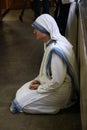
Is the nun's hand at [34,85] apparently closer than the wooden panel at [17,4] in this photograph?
Yes

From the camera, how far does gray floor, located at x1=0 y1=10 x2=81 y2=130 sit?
258 cm

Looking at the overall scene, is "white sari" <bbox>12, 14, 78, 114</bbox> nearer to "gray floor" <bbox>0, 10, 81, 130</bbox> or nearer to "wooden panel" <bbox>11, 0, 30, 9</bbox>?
"gray floor" <bbox>0, 10, 81, 130</bbox>

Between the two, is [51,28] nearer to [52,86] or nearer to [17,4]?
[52,86]

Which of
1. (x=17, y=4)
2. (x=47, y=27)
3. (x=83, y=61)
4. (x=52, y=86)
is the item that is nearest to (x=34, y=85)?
(x=52, y=86)

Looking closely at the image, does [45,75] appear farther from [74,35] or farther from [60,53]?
[74,35]

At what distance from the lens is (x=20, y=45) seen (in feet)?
16.0

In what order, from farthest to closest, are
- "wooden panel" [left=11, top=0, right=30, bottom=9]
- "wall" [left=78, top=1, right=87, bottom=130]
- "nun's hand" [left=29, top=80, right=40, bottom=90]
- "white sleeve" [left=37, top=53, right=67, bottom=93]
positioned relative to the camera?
"wooden panel" [left=11, top=0, right=30, bottom=9], "nun's hand" [left=29, top=80, right=40, bottom=90], "white sleeve" [left=37, top=53, right=67, bottom=93], "wall" [left=78, top=1, right=87, bottom=130]

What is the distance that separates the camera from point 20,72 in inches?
146

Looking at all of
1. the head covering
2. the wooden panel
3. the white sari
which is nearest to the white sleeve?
the white sari

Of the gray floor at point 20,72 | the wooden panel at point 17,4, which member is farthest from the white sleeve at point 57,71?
the wooden panel at point 17,4

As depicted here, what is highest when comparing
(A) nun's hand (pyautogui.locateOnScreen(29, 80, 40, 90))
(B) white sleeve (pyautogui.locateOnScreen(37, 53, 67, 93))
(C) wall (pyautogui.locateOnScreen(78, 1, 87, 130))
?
(C) wall (pyautogui.locateOnScreen(78, 1, 87, 130))

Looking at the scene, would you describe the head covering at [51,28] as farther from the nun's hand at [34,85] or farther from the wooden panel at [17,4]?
the wooden panel at [17,4]

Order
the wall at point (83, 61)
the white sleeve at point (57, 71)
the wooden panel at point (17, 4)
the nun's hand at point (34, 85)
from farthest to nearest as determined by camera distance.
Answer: the wooden panel at point (17, 4) → the nun's hand at point (34, 85) → the white sleeve at point (57, 71) → the wall at point (83, 61)

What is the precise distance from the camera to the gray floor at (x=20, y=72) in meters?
2.58
